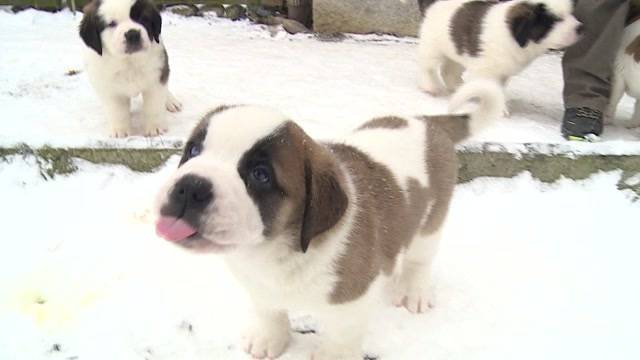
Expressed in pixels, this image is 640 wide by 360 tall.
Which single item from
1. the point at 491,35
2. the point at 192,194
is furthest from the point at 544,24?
the point at 192,194

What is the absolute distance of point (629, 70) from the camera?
175 inches

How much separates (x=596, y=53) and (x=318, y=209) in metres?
3.69

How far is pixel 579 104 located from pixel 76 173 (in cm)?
355

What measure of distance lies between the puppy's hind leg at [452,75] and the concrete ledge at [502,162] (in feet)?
6.76

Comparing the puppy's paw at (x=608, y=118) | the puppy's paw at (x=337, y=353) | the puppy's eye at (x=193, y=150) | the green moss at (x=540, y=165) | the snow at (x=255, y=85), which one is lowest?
the snow at (x=255, y=85)

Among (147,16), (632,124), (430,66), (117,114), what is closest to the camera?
(147,16)

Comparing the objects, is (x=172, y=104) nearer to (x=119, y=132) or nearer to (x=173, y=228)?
(x=119, y=132)

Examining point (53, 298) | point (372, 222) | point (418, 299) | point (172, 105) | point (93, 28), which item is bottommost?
point (172, 105)

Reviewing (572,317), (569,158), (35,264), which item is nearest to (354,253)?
(572,317)

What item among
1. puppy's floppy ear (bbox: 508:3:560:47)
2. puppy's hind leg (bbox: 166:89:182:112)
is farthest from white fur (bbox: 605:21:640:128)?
puppy's hind leg (bbox: 166:89:182:112)

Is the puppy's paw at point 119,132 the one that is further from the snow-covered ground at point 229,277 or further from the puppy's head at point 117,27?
the puppy's head at point 117,27

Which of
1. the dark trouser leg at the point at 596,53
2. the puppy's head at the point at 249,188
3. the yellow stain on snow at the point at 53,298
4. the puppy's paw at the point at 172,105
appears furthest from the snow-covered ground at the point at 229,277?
the puppy's head at the point at 249,188

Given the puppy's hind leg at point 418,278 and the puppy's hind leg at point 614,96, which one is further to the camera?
the puppy's hind leg at point 614,96

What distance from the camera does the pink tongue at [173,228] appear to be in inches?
60.4
